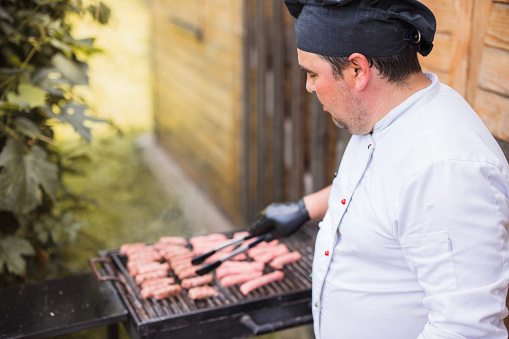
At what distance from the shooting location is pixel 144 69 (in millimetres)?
11250

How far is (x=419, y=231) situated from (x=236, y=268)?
4.65 feet

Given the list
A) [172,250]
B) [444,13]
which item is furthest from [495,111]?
[172,250]

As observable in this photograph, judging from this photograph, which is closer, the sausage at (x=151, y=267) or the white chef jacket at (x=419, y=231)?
the white chef jacket at (x=419, y=231)

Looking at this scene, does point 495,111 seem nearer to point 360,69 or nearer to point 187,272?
point 360,69

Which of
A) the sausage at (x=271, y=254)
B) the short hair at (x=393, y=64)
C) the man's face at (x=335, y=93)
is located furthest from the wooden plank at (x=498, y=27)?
the sausage at (x=271, y=254)

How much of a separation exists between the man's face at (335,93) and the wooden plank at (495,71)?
76 centimetres

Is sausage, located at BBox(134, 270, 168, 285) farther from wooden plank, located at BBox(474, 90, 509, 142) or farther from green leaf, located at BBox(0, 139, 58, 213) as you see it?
wooden plank, located at BBox(474, 90, 509, 142)

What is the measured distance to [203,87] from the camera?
19.4ft

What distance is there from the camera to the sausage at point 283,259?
2932mm

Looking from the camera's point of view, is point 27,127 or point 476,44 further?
point 27,127

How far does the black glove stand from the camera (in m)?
2.71

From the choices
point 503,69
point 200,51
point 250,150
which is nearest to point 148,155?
point 200,51

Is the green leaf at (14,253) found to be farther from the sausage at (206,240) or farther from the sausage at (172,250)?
the sausage at (206,240)

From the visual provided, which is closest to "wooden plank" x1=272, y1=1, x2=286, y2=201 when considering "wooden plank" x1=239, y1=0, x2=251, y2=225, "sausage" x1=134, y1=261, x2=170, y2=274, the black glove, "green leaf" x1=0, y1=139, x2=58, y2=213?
"wooden plank" x1=239, y1=0, x2=251, y2=225
